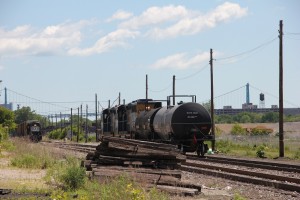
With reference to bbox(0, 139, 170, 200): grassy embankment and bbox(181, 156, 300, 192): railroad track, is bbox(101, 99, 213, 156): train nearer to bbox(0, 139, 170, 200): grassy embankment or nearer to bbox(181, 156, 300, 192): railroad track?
bbox(181, 156, 300, 192): railroad track

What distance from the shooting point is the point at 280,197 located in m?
13.8

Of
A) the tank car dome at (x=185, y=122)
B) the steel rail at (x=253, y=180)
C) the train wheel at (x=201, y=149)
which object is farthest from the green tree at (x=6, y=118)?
the steel rail at (x=253, y=180)

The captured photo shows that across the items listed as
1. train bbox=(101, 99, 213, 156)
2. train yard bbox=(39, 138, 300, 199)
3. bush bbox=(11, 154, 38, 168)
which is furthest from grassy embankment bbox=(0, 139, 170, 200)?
train bbox=(101, 99, 213, 156)

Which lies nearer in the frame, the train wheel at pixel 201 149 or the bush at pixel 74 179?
the bush at pixel 74 179

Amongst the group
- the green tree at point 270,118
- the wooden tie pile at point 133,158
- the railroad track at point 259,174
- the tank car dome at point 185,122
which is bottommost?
the railroad track at point 259,174

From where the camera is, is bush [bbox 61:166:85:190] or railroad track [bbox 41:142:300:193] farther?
railroad track [bbox 41:142:300:193]

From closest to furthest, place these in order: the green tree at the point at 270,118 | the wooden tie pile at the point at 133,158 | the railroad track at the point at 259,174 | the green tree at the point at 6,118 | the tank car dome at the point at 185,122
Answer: the wooden tie pile at the point at 133,158, the railroad track at the point at 259,174, the tank car dome at the point at 185,122, the green tree at the point at 6,118, the green tree at the point at 270,118

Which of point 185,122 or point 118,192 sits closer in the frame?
point 118,192

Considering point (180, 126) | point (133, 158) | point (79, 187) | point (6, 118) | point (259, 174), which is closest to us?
point (79, 187)

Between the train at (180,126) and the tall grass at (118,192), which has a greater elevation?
the train at (180,126)

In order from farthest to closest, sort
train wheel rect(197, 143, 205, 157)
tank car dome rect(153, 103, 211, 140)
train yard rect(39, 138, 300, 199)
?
train wheel rect(197, 143, 205, 157) → tank car dome rect(153, 103, 211, 140) → train yard rect(39, 138, 300, 199)

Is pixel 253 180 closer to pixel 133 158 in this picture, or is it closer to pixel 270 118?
pixel 133 158

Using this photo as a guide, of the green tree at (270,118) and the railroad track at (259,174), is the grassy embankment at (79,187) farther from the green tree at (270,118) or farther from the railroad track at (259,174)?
the green tree at (270,118)

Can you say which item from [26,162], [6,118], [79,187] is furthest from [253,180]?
[6,118]
